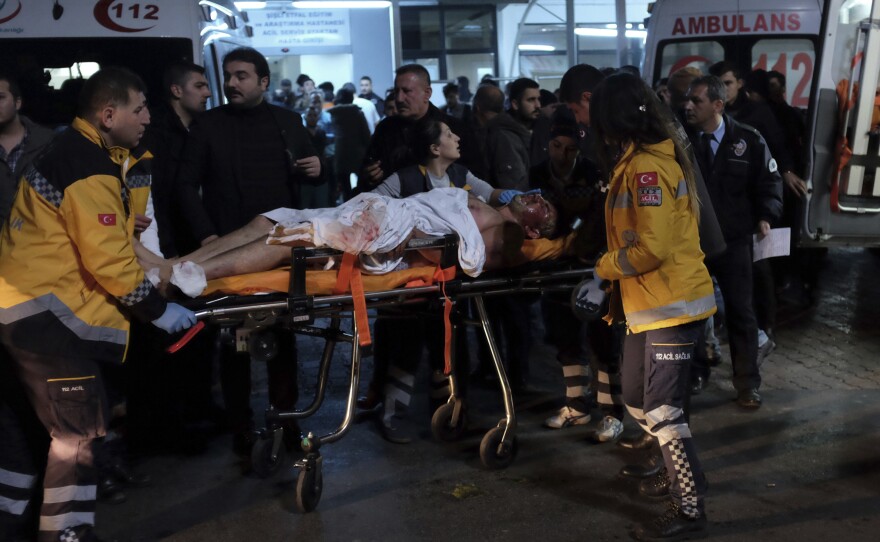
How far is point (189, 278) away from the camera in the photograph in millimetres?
3928

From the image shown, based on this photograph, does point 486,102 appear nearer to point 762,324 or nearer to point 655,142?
point 762,324

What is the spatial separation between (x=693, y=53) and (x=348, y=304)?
5.70m

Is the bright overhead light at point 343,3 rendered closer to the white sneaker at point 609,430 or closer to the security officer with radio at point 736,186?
the security officer with radio at point 736,186

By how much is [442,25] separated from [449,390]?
17.1 metres

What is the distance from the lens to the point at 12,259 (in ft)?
11.7

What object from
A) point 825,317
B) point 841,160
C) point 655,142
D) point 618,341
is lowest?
point 825,317

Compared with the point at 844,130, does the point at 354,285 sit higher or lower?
lower

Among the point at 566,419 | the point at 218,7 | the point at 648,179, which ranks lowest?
the point at 566,419

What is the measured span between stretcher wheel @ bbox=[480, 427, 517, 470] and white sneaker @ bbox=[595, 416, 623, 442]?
553mm

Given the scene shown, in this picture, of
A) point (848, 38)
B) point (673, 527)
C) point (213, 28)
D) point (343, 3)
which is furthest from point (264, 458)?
point (343, 3)

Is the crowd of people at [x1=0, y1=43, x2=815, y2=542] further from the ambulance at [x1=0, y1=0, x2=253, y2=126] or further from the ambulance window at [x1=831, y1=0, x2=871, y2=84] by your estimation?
the ambulance at [x1=0, y1=0, x2=253, y2=126]

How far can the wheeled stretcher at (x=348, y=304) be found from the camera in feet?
13.4

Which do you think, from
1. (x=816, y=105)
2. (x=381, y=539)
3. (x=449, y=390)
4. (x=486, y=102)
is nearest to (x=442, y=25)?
(x=486, y=102)

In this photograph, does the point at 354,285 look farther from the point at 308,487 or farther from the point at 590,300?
the point at 590,300
